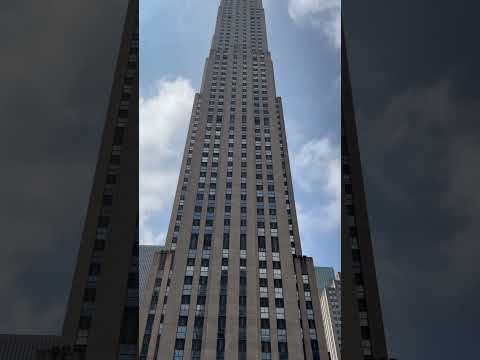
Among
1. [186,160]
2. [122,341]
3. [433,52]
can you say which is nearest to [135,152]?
[122,341]

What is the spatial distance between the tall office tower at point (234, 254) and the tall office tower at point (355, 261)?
3020 centimetres

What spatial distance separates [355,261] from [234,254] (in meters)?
38.6

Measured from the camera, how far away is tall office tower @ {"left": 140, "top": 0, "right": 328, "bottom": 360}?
5578 cm

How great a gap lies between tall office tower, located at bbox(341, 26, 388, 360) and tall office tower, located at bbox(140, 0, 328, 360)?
30.2 metres

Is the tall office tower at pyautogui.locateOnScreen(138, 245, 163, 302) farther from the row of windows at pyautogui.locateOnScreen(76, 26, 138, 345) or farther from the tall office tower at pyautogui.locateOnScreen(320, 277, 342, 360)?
the row of windows at pyautogui.locateOnScreen(76, 26, 138, 345)

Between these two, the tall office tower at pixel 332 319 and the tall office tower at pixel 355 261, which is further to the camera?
the tall office tower at pixel 332 319

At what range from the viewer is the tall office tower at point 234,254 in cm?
5578

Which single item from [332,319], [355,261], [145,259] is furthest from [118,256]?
[145,259]

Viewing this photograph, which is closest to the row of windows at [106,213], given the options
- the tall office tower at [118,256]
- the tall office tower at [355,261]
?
the tall office tower at [118,256]

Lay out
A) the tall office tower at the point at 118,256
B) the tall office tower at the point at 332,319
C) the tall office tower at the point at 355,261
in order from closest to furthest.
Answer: the tall office tower at the point at 118,256 < the tall office tower at the point at 355,261 < the tall office tower at the point at 332,319

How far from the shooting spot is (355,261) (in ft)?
89.7

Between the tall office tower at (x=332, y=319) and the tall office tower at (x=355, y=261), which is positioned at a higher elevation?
the tall office tower at (x=332, y=319)

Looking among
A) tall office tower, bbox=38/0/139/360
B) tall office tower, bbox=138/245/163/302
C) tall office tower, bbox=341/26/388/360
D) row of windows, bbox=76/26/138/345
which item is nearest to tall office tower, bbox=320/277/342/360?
tall office tower, bbox=138/245/163/302

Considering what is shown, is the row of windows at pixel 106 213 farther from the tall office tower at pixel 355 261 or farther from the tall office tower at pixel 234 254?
the tall office tower at pixel 234 254
